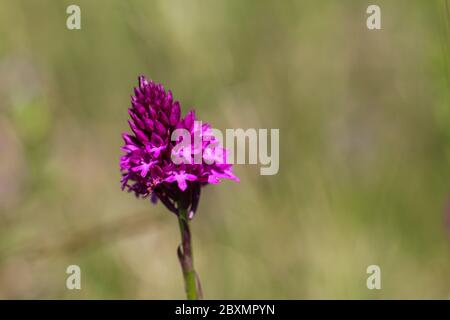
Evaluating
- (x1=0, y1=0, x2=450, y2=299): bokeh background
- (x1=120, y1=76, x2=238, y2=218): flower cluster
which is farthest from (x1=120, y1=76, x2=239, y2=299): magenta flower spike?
(x1=0, y1=0, x2=450, y2=299): bokeh background

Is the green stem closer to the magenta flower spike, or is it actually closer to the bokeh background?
the magenta flower spike

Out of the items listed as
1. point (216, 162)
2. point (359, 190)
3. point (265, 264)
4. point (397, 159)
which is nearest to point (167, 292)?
point (265, 264)

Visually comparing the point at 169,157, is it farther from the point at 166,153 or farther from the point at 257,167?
the point at 257,167

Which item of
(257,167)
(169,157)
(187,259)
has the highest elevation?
(169,157)

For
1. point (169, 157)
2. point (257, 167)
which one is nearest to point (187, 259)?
point (169, 157)

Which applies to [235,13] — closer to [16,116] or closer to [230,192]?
[230,192]
